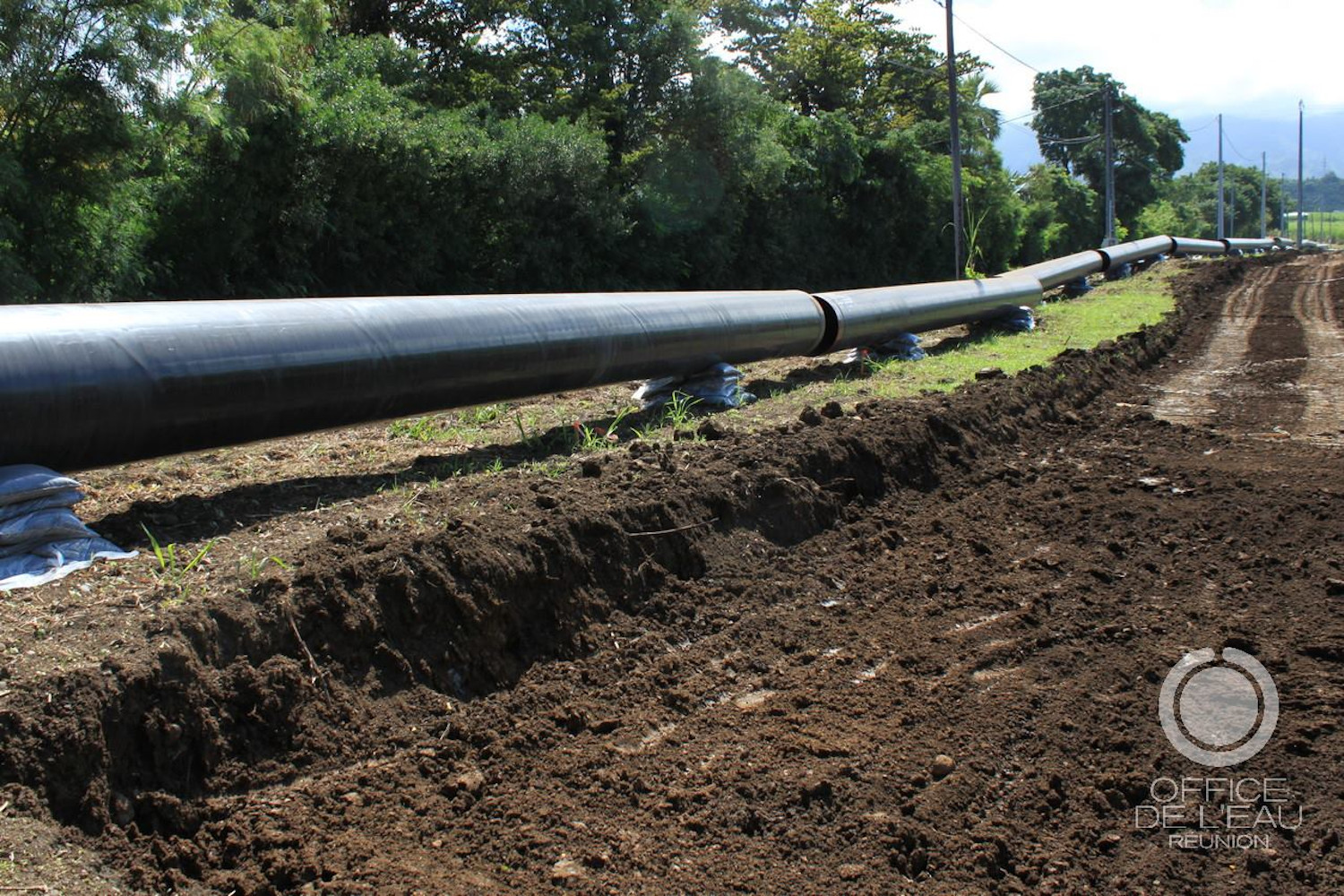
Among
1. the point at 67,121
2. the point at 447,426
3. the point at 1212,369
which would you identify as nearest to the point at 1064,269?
the point at 1212,369

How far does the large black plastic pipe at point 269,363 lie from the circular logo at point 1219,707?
3955 millimetres

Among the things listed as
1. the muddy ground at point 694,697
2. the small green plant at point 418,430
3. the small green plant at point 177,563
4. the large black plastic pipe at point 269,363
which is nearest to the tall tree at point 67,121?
the small green plant at point 418,430

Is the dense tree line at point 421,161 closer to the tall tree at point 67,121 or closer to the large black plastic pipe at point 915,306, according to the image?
the tall tree at point 67,121

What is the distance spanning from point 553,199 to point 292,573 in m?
13.2

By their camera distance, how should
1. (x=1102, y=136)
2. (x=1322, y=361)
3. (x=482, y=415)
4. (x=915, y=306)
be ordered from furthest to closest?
(x=1102, y=136) → (x=1322, y=361) → (x=915, y=306) → (x=482, y=415)

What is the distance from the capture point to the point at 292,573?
3916mm

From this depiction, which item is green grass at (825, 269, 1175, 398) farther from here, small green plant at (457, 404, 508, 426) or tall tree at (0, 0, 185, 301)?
tall tree at (0, 0, 185, 301)

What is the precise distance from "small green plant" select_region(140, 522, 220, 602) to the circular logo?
3.56 meters

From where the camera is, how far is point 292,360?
199 inches

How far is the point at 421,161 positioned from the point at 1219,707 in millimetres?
12090

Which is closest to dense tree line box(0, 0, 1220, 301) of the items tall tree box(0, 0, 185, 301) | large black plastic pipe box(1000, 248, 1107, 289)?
tall tree box(0, 0, 185, 301)

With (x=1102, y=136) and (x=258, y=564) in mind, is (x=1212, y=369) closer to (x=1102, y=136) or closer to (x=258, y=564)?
(x=258, y=564)

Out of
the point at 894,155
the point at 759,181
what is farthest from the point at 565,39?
the point at 894,155

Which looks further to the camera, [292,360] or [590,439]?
[590,439]
